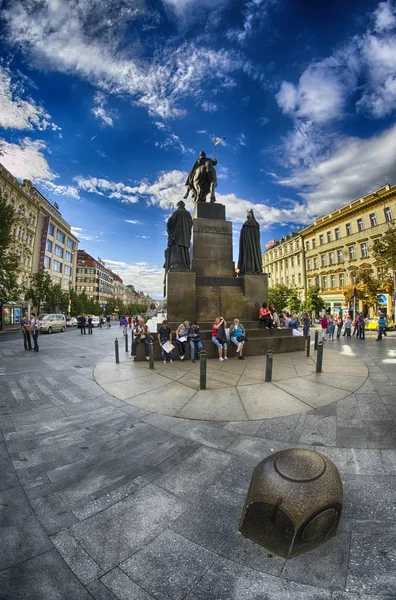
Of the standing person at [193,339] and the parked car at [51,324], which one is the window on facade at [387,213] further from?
the parked car at [51,324]

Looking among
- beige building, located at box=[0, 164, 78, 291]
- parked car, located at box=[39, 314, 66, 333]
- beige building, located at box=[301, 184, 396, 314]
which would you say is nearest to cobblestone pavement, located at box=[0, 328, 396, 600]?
parked car, located at box=[39, 314, 66, 333]

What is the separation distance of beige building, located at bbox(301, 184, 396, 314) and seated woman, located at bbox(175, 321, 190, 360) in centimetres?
3553

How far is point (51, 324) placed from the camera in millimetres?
26984

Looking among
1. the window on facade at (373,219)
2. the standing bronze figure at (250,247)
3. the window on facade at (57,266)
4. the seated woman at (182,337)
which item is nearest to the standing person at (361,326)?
the standing bronze figure at (250,247)

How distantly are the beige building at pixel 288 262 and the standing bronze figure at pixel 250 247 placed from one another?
164ft

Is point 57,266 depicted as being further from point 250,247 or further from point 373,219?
point 373,219

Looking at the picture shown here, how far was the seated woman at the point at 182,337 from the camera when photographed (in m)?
9.54

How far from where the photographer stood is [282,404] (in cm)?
543

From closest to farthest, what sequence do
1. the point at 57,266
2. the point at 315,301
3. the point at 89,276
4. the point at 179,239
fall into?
1. the point at 179,239
2. the point at 315,301
3. the point at 57,266
4. the point at 89,276

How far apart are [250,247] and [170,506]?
1130 cm

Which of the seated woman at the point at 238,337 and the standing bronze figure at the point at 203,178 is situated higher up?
the standing bronze figure at the point at 203,178

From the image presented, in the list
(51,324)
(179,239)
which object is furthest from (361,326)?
(51,324)

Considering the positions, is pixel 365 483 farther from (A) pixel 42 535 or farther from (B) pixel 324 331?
(B) pixel 324 331

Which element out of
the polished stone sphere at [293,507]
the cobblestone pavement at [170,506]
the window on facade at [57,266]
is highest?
the window on facade at [57,266]
